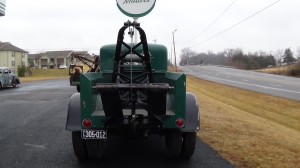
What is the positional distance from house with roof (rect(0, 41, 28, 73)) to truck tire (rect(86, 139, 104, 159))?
9276 centimetres

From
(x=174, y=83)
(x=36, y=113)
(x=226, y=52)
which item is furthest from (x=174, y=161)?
(x=226, y=52)

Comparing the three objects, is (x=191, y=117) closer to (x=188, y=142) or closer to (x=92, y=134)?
(x=188, y=142)

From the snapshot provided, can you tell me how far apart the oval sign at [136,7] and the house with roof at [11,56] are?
91588 millimetres

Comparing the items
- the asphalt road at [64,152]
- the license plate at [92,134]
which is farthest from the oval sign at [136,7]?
the license plate at [92,134]

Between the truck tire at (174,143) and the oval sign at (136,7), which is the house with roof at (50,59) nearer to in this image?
the oval sign at (136,7)

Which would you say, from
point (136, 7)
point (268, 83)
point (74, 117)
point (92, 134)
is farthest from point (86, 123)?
point (268, 83)

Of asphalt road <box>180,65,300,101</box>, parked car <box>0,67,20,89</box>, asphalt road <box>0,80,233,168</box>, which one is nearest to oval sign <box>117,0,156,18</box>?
asphalt road <box>0,80,233,168</box>

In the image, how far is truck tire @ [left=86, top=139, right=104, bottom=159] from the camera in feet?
21.7

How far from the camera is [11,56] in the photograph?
331ft

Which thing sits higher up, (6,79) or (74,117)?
(74,117)

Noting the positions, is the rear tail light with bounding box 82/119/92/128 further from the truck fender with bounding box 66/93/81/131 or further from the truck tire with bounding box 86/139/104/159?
the truck tire with bounding box 86/139/104/159

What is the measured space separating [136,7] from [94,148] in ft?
9.56

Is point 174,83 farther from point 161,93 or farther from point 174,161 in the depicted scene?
point 174,161

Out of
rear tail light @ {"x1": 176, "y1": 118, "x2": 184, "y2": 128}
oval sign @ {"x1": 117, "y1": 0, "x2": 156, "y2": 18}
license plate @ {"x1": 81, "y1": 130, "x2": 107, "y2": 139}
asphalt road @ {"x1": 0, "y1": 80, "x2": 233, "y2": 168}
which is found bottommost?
asphalt road @ {"x1": 0, "y1": 80, "x2": 233, "y2": 168}
